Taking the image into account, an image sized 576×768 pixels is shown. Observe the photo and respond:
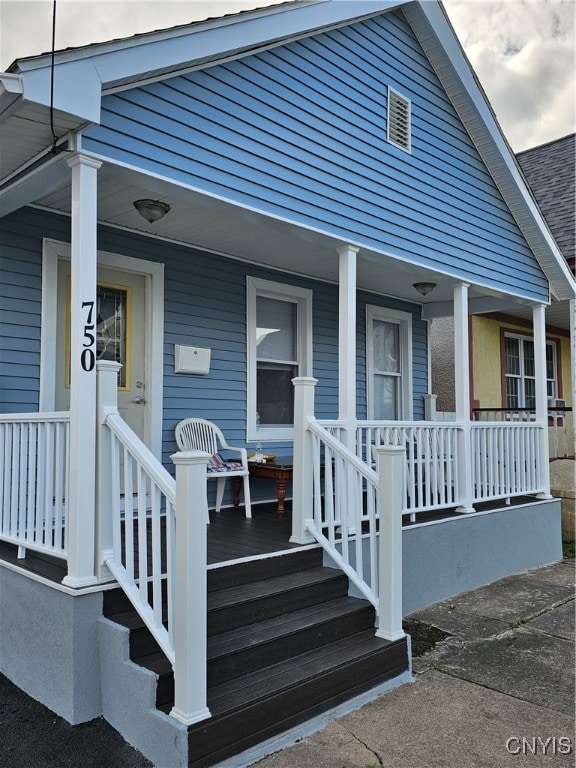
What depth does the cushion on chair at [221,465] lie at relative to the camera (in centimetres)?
517

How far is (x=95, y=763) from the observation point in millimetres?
2715

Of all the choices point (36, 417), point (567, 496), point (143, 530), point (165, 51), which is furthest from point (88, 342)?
point (567, 496)

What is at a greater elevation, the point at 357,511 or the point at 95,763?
the point at 357,511

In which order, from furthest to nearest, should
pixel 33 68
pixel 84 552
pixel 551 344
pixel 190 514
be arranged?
1. pixel 551 344
2. pixel 84 552
3. pixel 33 68
4. pixel 190 514

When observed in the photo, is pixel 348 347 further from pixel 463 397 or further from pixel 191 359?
pixel 463 397

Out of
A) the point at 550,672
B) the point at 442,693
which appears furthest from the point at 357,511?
the point at 550,672

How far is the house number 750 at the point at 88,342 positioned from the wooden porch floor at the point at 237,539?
1.12 metres

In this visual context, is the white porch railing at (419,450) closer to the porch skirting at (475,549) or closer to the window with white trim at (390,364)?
the porch skirting at (475,549)

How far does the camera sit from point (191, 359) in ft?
17.7

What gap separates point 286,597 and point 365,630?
0.56m

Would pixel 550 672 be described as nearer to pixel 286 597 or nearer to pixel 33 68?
pixel 286 597

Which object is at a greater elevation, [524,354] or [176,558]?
[524,354]

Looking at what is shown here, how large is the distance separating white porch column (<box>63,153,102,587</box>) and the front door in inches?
64.6

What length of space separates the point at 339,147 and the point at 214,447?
8.88 ft
